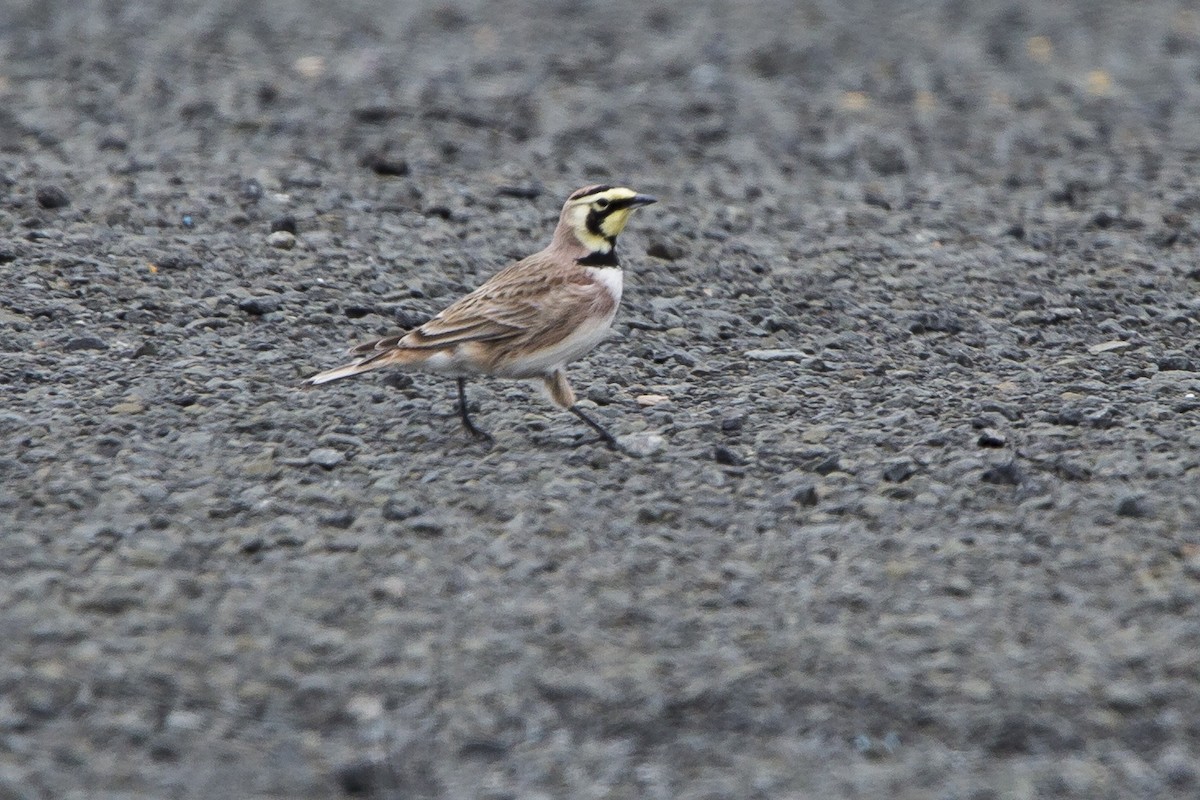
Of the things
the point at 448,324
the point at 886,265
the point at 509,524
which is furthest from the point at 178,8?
the point at 509,524

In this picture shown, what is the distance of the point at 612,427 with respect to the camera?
7473mm

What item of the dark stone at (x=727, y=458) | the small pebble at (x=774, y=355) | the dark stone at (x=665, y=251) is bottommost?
the small pebble at (x=774, y=355)

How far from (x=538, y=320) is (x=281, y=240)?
2984mm

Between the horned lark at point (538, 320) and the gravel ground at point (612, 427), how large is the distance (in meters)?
0.34

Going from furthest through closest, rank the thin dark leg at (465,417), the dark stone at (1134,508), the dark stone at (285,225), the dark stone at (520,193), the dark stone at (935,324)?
the dark stone at (520,193), the dark stone at (285,225), the dark stone at (935,324), the thin dark leg at (465,417), the dark stone at (1134,508)

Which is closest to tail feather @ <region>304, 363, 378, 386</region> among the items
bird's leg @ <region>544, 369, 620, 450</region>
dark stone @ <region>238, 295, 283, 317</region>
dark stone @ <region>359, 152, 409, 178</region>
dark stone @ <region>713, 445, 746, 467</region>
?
bird's leg @ <region>544, 369, 620, 450</region>

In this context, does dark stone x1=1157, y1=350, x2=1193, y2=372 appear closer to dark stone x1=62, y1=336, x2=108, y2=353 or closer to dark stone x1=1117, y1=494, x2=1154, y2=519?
dark stone x1=1117, y1=494, x2=1154, y2=519

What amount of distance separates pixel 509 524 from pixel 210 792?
5.78ft

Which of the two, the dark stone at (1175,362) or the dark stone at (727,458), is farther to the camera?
the dark stone at (1175,362)

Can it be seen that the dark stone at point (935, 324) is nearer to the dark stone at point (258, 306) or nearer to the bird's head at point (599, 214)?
the bird's head at point (599, 214)

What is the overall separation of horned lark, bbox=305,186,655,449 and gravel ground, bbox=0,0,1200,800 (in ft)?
1.11

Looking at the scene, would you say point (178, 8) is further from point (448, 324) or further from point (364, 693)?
point (364, 693)

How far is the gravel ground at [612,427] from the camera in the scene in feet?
16.9

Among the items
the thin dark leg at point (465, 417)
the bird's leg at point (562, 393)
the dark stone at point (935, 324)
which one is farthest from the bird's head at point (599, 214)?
the dark stone at point (935, 324)
